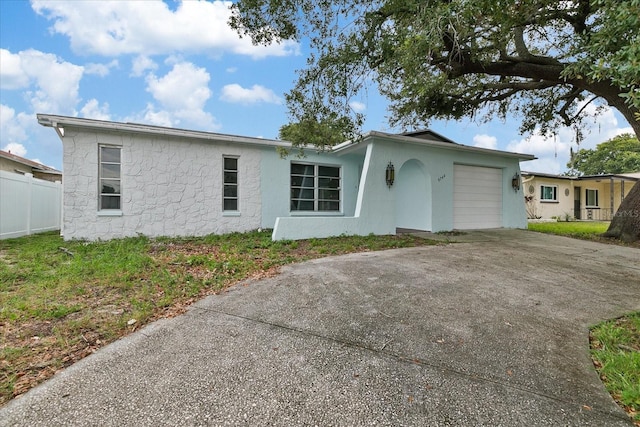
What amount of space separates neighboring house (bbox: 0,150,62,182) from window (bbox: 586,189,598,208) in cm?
3339

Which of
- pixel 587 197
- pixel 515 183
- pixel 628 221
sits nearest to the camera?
pixel 628 221

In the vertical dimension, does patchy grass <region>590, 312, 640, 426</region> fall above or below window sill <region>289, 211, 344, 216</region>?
below

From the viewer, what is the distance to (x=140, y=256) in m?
6.07

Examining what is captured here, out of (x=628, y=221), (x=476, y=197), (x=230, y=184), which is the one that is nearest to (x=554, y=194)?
(x=628, y=221)

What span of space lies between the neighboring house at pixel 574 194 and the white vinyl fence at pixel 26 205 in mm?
22738

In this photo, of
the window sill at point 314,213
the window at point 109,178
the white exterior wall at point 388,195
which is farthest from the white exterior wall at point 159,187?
the white exterior wall at point 388,195

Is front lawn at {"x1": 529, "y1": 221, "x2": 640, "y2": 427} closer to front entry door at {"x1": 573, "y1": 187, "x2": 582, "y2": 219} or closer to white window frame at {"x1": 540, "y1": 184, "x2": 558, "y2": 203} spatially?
→ white window frame at {"x1": 540, "y1": 184, "x2": 558, "y2": 203}

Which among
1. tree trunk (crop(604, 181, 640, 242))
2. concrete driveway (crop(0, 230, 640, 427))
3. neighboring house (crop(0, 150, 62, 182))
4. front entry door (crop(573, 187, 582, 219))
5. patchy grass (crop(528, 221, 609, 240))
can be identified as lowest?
concrete driveway (crop(0, 230, 640, 427))

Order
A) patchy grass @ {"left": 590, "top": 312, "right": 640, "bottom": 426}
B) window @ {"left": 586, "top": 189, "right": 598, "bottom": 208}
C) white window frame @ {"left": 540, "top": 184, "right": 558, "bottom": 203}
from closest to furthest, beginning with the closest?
patchy grass @ {"left": 590, "top": 312, "right": 640, "bottom": 426}, white window frame @ {"left": 540, "top": 184, "right": 558, "bottom": 203}, window @ {"left": 586, "top": 189, "right": 598, "bottom": 208}

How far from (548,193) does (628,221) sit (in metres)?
11.1

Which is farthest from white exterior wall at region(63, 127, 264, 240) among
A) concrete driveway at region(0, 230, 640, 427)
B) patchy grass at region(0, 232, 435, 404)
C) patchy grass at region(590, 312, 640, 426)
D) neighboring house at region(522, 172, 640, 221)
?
neighboring house at region(522, 172, 640, 221)

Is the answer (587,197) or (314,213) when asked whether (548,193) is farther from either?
(314,213)

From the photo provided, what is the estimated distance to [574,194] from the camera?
21.2 m

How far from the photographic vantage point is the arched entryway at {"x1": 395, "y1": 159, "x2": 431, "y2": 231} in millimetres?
10188
